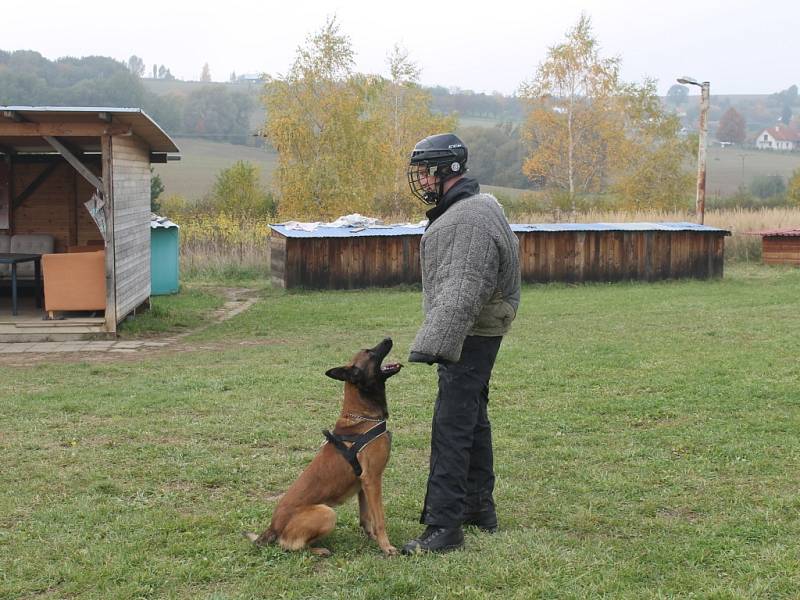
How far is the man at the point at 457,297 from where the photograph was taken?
4020mm

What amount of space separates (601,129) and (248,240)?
2312 cm

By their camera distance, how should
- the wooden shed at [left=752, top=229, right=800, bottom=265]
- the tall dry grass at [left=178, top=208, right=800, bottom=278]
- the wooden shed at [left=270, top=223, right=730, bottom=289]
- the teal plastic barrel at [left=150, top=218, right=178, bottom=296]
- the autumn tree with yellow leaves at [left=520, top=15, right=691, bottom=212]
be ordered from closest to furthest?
the teal plastic barrel at [left=150, top=218, right=178, bottom=296]
the wooden shed at [left=270, top=223, right=730, bottom=289]
the tall dry grass at [left=178, top=208, right=800, bottom=278]
the wooden shed at [left=752, top=229, right=800, bottom=265]
the autumn tree with yellow leaves at [left=520, top=15, right=691, bottom=212]

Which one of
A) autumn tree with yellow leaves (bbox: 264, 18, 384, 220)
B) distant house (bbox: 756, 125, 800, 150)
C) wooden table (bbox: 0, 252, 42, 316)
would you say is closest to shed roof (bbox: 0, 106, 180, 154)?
wooden table (bbox: 0, 252, 42, 316)

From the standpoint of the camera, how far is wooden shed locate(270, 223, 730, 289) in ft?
60.3

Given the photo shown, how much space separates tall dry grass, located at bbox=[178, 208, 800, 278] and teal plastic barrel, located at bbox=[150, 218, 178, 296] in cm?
335

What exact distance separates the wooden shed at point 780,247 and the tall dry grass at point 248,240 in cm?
82

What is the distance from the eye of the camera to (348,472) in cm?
418

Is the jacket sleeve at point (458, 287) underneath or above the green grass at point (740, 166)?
underneath

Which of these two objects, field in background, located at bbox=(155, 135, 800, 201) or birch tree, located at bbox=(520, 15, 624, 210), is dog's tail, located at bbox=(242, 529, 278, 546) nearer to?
birch tree, located at bbox=(520, 15, 624, 210)

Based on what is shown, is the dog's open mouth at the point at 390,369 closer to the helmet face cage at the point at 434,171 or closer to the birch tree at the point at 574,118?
the helmet face cage at the point at 434,171

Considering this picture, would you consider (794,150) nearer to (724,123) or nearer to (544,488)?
(724,123)

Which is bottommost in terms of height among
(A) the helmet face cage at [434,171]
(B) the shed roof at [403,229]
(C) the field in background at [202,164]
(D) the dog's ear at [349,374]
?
(D) the dog's ear at [349,374]

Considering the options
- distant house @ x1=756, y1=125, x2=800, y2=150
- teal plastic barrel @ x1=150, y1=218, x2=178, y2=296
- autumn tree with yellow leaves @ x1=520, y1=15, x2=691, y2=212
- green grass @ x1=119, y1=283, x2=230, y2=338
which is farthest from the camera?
distant house @ x1=756, y1=125, x2=800, y2=150

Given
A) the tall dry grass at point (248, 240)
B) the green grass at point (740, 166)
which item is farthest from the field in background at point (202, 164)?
the green grass at point (740, 166)
